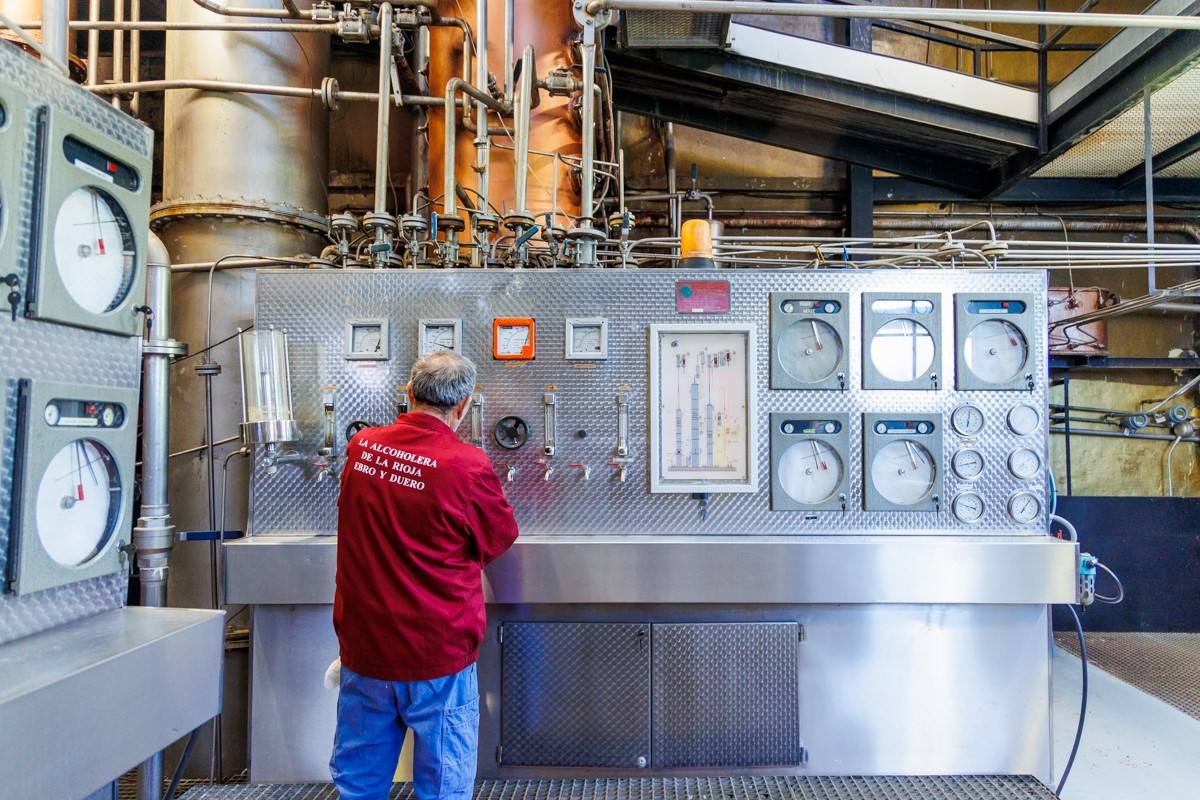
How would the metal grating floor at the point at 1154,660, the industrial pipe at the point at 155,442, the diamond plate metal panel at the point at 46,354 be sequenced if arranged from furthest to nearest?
the metal grating floor at the point at 1154,660
the industrial pipe at the point at 155,442
the diamond plate metal panel at the point at 46,354

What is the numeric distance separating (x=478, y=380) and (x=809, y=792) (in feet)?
6.33

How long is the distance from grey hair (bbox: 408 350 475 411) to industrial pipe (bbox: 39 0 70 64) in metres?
1.19

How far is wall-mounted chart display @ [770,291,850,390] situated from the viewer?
7.76 feet

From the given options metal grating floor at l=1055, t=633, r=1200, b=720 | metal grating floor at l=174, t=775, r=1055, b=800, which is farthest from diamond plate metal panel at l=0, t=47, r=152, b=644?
metal grating floor at l=1055, t=633, r=1200, b=720

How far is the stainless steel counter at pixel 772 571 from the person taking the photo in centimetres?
220

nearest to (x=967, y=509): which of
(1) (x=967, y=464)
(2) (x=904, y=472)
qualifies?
(1) (x=967, y=464)

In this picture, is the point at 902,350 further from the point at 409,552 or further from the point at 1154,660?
the point at 1154,660

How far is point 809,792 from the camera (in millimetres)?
2146

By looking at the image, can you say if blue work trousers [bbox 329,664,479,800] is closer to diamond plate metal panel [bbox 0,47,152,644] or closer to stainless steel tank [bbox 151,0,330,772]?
diamond plate metal panel [bbox 0,47,152,644]

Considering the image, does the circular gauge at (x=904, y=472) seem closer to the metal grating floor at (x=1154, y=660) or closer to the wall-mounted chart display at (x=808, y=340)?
the wall-mounted chart display at (x=808, y=340)

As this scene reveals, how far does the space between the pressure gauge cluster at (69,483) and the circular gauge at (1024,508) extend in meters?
3.00

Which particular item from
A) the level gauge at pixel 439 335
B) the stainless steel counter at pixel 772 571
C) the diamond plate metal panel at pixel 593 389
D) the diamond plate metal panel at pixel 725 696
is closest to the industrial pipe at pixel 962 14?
the diamond plate metal panel at pixel 593 389

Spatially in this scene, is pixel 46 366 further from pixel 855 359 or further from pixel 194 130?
pixel 855 359

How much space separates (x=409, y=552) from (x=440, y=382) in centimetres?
48
